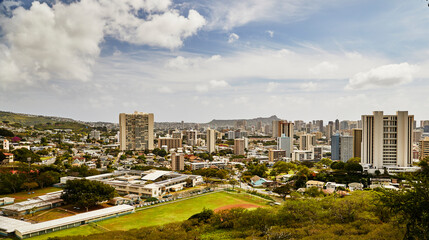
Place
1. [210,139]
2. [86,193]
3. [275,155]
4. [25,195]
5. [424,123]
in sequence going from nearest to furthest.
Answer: [86,193], [25,195], [275,155], [210,139], [424,123]

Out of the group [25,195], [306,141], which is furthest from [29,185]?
[306,141]

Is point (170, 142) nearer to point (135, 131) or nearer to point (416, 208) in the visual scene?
point (135, 131)

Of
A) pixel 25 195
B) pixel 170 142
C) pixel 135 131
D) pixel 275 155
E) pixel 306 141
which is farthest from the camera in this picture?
pixel 170 142

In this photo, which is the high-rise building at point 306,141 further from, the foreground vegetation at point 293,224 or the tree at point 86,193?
the foreground vegetation at point 293,224

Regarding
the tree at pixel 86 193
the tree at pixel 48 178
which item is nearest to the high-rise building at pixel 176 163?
the tree at pixel 48 178

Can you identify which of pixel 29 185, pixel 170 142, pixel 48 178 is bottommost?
pixel 29 185

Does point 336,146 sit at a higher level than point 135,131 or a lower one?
lower

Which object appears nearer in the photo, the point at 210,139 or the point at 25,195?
the point at 25,195
